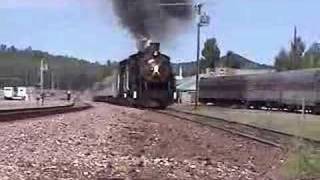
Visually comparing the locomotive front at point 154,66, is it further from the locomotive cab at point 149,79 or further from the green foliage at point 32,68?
the green foliage at point 32,68

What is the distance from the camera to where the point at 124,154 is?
15.5 meters

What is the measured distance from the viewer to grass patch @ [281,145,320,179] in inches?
518

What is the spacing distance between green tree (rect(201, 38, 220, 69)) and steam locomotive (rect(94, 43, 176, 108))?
3483 inches

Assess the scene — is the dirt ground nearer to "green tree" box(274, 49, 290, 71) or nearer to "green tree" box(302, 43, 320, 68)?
"green tree" box(302, 43, 320, 68)

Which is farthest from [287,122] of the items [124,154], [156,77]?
[124,154]

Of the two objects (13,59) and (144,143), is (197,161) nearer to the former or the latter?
(144,143)

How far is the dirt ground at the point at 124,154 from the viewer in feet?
40.4

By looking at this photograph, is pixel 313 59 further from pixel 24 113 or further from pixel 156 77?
pixel 24 113

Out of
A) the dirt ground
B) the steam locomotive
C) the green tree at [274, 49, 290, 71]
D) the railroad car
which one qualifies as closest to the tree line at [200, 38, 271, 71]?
the green tree at [274, 49, 290, 71]

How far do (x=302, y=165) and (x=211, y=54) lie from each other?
126158 millimetres

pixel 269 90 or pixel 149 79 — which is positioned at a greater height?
pixel 149 79

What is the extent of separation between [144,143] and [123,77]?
32.2 meters

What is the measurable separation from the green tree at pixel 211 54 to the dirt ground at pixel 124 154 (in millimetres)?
114591

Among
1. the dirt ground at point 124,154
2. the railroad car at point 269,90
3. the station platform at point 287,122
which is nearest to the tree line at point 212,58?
the railroad car at point 269,90
